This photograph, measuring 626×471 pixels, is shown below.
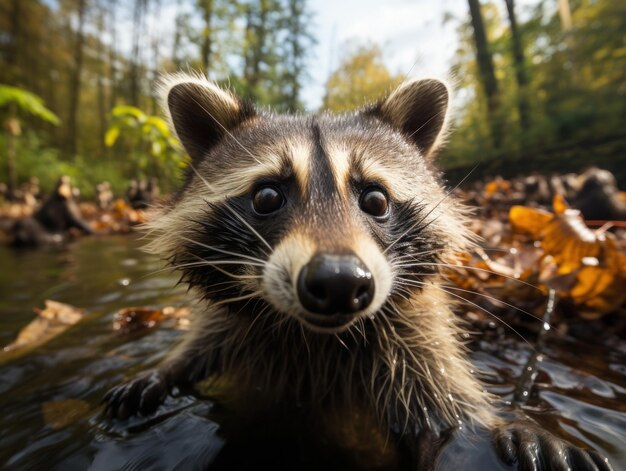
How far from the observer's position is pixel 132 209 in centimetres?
1267

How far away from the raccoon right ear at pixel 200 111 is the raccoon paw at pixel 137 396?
1.13 meters

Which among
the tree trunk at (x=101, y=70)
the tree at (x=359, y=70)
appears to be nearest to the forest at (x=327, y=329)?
the tree trunk at (x=101, y=70)

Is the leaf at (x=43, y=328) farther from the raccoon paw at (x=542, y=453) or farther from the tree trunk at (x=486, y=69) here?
the tree trunk at (x=486, y=69)

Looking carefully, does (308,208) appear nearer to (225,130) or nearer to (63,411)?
(225,130)

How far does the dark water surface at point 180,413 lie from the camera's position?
151cm

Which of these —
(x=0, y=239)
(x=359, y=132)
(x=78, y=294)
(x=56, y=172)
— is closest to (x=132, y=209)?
(x=0, y=239)

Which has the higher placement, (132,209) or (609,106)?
(609,106)

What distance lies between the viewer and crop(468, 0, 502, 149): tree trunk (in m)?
14.6

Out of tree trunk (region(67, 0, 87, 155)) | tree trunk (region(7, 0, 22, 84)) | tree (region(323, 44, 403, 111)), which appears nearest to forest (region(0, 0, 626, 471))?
tree trunk (region(7, 0, 22, 84))

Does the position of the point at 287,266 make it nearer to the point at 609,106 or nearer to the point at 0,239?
the point at 0,239

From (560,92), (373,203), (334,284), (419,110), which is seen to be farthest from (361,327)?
(560,92)

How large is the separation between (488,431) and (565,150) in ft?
35.5

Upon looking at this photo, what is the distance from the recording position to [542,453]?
146 centimetres

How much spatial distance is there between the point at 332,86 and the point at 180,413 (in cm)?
3301
